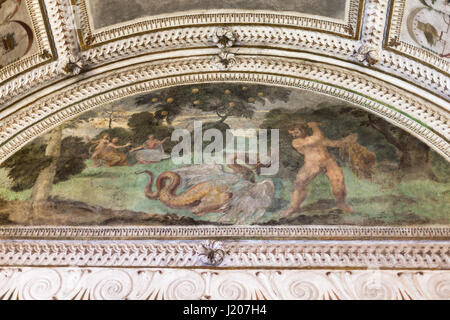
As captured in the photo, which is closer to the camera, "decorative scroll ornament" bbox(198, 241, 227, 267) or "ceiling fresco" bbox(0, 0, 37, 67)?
"decorative scroll ornament" bbox(198, 241, 227, 267)

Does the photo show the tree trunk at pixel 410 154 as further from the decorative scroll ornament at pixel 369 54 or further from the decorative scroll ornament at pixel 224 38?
the decorative scroll ornament at pixel 224 38

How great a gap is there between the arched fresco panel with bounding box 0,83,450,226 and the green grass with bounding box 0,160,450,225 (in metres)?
0.01

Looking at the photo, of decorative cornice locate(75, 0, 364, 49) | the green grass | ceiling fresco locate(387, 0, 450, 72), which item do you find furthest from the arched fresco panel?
ceiling fresco locate(387, 0, 450, 72)

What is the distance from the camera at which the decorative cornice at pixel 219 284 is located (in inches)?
196

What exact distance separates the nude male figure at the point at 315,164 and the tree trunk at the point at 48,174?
2.71 m

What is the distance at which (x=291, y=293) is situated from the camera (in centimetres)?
502

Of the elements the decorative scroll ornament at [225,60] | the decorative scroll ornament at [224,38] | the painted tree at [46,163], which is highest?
the decorative scroll ornament at [224,38]

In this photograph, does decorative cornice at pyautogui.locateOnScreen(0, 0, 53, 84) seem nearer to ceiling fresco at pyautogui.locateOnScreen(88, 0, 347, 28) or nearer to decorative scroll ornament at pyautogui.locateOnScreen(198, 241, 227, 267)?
ceiling fresco at pyautogui.locateOnScreen(88, 0, 347, 28)

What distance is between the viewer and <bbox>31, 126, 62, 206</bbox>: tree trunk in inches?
233

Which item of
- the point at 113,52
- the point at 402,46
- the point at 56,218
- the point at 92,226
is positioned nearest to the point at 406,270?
the point at 402,46

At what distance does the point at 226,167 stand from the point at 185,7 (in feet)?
6.73

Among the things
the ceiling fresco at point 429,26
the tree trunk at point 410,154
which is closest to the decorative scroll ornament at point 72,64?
the tree trunk at point 410,154

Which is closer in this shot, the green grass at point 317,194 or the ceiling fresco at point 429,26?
the green grass at point 317,194

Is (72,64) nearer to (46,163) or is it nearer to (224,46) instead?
(46,163)
